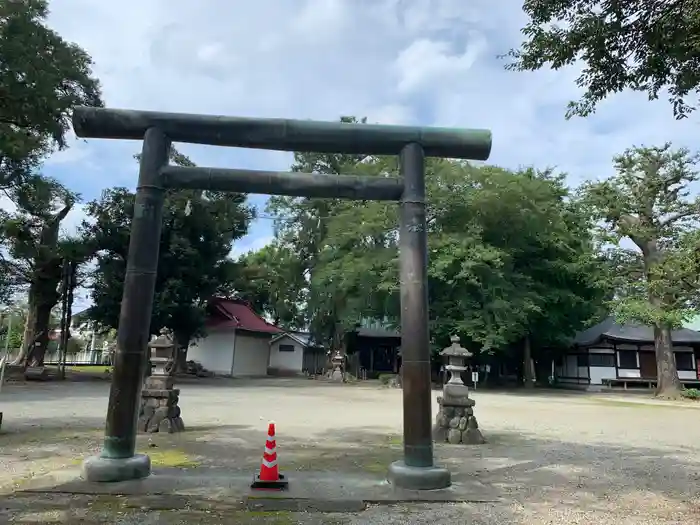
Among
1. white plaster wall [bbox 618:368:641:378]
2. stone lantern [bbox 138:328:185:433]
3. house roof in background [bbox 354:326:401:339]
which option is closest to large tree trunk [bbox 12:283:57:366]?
stone lantern [bbox 138:328:185:433]

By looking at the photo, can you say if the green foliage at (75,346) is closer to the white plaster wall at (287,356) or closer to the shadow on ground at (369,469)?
the white plaster wall at (287,356)

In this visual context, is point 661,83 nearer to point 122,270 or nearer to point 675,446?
point 675,446

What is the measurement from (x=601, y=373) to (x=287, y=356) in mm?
22157

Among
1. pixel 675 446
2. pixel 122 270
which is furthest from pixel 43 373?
pixel 675 446

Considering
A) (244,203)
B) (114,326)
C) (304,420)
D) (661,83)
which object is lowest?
(304,420)

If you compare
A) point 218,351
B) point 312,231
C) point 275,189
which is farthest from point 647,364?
point 275,189

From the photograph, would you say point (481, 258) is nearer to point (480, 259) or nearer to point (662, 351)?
point (480, 259)

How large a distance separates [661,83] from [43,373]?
2578cm

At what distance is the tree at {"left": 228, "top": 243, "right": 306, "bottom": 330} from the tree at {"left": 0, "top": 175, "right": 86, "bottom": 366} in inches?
366

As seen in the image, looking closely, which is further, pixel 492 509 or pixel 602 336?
pixel 602 336

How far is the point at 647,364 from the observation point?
30078 mm

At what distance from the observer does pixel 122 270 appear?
2386 cm

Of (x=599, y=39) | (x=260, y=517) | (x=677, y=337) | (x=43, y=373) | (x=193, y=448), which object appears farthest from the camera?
(x=677, y=337)

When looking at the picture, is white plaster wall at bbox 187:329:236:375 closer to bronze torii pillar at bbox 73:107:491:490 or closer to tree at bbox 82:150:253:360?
tree at bbox 82:150:253:360
